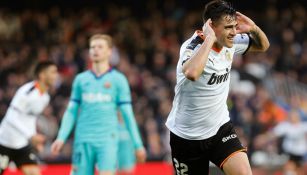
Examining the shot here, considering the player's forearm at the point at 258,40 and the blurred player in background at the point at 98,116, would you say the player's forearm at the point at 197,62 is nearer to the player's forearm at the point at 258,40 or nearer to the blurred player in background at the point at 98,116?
the player's forearm at the point at 258,40

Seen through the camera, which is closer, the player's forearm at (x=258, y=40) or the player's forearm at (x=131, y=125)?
the player's forearm at (x=258, y=40)

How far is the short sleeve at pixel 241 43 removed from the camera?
784cm

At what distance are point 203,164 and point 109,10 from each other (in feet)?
48.8

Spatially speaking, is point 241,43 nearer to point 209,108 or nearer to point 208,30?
point 209,108

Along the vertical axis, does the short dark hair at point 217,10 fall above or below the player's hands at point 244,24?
A: above

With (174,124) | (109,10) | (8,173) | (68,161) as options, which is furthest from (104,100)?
(109,10)

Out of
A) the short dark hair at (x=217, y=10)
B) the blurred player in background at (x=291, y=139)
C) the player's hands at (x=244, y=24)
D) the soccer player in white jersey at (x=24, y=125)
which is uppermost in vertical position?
the short dark hair at (x=217, y=10)

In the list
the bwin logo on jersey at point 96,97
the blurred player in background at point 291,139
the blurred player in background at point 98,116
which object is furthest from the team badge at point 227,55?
the blurred player in background at point 291,139

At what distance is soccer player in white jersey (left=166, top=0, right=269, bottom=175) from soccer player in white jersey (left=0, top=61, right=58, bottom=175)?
3042 mm

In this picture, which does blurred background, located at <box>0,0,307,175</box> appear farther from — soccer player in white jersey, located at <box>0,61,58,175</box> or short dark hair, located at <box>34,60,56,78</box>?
short dark hair, located at <box>34,60,56,78</box>

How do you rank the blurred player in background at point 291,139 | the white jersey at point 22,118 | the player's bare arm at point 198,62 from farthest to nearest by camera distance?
the blurred player in background at point 291,139 < the white jersey at point 22,118 < the player's bare arm at point 198,62

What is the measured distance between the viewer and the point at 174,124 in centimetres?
759

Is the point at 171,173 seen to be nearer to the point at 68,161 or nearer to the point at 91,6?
the point at 68,161

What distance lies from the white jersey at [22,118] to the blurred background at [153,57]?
578 centimetres
